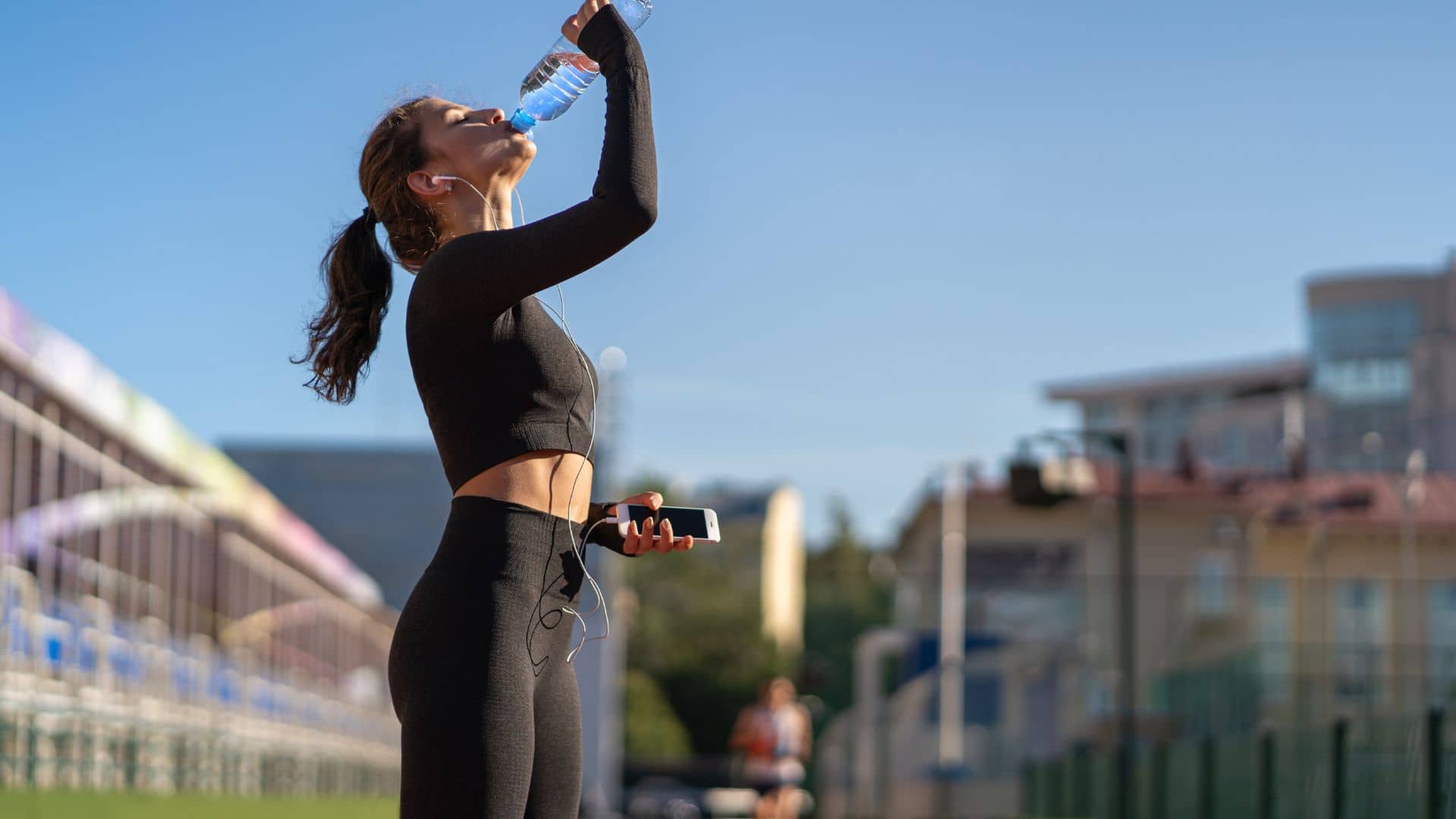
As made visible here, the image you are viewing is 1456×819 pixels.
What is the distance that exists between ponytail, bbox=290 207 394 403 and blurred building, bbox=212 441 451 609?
42.6 meters

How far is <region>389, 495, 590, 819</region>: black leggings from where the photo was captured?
9.37 ft

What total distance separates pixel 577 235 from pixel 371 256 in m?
0.70

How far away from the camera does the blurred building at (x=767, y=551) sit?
88.6 m

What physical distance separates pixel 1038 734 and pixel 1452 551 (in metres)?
38.7

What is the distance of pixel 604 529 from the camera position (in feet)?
10.6

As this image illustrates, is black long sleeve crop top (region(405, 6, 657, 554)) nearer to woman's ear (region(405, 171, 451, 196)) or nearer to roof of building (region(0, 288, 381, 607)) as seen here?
woman's ear (region(405, 171, 451, 196))

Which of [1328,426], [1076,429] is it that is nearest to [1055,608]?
[1076,429]

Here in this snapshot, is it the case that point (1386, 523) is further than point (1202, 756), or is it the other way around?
Answer: point (1386, 523)

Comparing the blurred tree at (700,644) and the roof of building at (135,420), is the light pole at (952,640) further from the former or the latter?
the blurred tree at (700,644)

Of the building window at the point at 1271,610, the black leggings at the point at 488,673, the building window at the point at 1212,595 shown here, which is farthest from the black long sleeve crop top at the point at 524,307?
the building window at the point at 1271,610

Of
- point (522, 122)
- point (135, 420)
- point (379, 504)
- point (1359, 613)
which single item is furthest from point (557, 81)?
point (1359, 613)

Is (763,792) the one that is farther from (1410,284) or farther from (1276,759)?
(1410,284)

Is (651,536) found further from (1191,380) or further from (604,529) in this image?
(1191,380)

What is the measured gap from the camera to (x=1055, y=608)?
50500 millimetres
